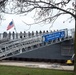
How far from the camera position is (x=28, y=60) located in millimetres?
29656

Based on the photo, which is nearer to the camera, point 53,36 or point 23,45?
point 23,45

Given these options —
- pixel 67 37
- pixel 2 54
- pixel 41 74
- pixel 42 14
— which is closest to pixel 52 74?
pixel 41 74

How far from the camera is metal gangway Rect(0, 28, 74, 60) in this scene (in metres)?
28.8

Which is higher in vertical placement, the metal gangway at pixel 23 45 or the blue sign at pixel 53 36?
the blue sign at pixel 53 36

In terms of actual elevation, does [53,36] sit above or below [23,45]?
above

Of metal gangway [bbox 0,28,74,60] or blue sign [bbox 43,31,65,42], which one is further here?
blue sign [bbox 43,31,65,42]

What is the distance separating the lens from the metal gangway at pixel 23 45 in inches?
1134

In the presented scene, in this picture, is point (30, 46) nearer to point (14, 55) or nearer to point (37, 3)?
point (14, 55)

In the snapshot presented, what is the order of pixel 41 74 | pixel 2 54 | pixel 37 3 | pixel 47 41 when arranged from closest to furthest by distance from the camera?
1. pixel 37 3
2. pixel 41 74
3. pixel 2 54
4. pixel 47 41

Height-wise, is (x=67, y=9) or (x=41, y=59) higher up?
(x=67, y=9)

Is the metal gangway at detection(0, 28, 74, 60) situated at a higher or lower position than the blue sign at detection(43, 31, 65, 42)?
lower

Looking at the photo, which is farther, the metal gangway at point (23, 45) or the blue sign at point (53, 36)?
the blue sign at point (53, 36)

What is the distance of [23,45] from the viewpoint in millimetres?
29250

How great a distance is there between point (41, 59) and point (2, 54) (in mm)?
4248
